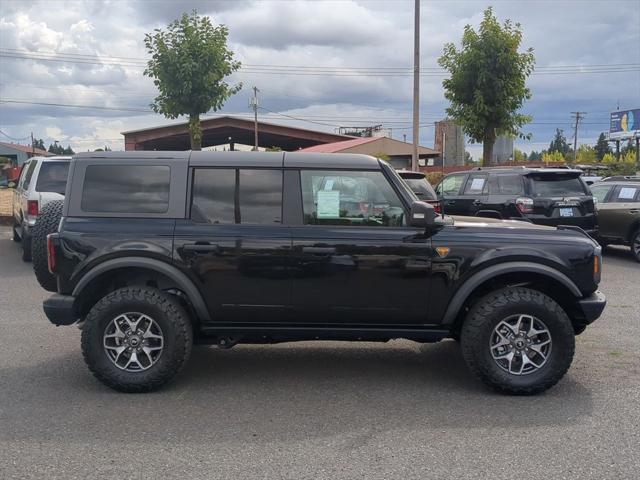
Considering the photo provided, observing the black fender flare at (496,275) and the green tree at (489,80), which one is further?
the green tree at (489,80)

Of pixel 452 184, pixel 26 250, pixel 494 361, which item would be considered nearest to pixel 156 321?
pixel 494 361

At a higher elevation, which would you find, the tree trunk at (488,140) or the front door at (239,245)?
the tree trunk at (488,140)

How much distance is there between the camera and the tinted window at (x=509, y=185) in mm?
11562

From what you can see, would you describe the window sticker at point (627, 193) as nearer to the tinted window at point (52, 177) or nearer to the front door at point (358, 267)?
the front door at point (358, 267)

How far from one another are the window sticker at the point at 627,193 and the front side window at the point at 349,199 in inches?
366

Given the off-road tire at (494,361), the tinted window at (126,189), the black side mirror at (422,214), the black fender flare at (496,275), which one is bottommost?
the off-road tire at (494,361)

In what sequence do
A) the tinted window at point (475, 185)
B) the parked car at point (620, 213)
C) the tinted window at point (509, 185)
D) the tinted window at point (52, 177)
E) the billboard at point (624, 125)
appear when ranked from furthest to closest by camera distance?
the billboard at point (624, 125)
the tinted window at point (475, 185)
the parked car at point (620, 213)
the tinted window at point (509, 185)
the tinted window at point (52, 177)

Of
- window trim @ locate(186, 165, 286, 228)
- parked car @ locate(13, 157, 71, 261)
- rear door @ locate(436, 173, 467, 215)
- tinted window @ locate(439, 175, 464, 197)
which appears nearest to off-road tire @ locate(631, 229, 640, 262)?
rear door @ locate(436, 173, 467, 215)

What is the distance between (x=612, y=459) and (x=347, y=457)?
1.58m

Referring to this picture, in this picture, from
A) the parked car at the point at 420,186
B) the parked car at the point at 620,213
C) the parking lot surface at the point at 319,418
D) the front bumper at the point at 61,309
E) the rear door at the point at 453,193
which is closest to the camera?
the parking lot surface at the point at 319,418

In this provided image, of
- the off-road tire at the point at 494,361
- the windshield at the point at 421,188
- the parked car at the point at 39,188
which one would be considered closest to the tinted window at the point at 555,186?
the windshield at the point at 421,188

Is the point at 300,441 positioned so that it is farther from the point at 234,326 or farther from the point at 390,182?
the point at 390,182

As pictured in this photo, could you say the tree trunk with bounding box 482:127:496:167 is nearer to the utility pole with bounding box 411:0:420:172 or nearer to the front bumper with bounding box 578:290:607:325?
the utility pole with bounding box 411:0:420:172

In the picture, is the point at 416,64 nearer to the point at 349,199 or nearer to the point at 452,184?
the point at 452,184
